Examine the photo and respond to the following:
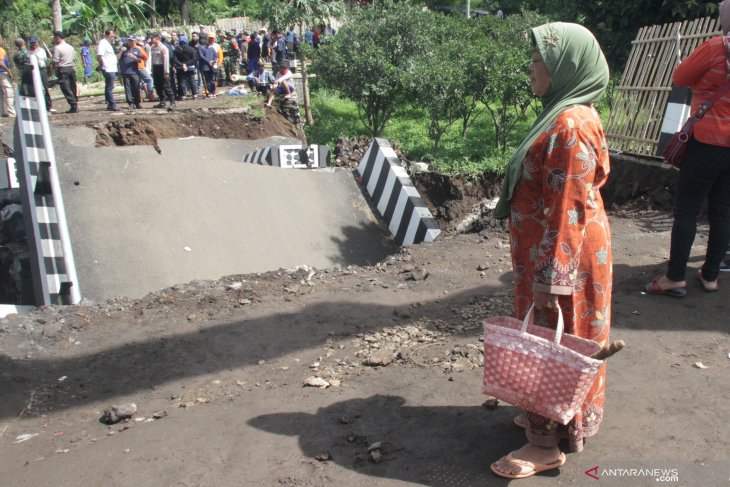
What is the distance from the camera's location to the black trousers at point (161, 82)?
13914 mm

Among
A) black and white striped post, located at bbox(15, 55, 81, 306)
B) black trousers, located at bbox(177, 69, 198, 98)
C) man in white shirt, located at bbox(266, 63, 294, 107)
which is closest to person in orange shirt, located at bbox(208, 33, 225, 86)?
black trousers, located at bbox(177, 69, 198, 98)

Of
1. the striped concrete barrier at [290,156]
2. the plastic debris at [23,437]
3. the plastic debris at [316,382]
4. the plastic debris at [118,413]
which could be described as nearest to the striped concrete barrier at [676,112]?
the plastic debris at [316,382]

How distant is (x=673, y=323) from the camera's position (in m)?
3.93

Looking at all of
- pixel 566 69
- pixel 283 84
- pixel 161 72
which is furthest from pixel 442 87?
pixel 566 69

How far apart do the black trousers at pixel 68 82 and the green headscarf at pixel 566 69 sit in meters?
12.7

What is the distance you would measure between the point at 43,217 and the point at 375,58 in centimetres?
824

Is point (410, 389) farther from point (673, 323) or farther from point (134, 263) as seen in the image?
point (134, 263)

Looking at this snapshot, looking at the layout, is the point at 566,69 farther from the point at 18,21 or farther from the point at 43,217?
the point at 18,21

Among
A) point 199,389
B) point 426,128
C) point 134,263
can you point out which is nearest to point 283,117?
point 426,128

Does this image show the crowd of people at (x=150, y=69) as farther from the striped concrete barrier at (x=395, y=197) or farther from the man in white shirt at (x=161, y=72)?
the striped concrete barrier at (x=395, y=197)

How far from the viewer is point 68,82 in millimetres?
12914

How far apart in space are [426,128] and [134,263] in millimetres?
9146

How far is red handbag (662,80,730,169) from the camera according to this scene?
12.4 ft

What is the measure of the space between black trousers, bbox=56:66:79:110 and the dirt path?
970 cm
